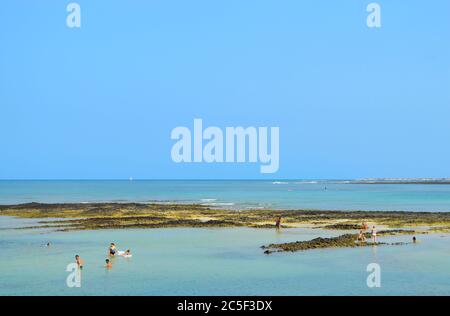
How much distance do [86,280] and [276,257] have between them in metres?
11.8

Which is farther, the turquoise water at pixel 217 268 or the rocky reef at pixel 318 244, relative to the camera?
the rocky reef at pixel 318 244

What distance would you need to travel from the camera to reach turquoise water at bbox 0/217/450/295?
26.2 meters

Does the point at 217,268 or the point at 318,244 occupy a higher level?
the point at 318,244

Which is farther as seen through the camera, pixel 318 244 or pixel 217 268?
pixel 318 244

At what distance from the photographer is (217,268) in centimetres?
3142

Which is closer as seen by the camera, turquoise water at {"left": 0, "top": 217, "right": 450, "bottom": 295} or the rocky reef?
turquoise water at {"left": 0, "top": 217, "right": 450, "bottom": 295}

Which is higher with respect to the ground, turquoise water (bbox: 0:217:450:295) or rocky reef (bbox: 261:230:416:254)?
rocky reef (bbox: 261:230:416:254)

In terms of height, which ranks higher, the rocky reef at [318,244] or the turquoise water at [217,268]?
the rocky reef at [318,244]

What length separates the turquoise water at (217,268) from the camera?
1033 inches

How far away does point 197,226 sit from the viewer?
5494 centimetres
